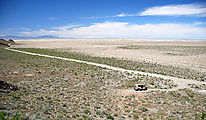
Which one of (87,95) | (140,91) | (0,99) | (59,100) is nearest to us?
(0,99)

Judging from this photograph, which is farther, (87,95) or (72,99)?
(87,95)

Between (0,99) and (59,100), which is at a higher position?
(0,99)

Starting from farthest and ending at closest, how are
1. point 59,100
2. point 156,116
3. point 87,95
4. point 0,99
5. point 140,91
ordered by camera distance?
point 140,91 < point 87,95 < point 59,100 < point 156,116 < point 0,99

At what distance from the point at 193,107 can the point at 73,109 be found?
34.0ft

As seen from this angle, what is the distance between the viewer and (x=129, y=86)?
19625 millimetres

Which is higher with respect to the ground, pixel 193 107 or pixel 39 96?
pixel 39 96

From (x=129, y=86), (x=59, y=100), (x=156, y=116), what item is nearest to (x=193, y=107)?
(x=156, y=116)

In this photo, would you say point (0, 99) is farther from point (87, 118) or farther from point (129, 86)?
point (129, 86)

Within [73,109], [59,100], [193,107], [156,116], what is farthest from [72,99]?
[193,107]

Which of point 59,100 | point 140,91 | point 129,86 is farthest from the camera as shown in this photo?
point 129,86

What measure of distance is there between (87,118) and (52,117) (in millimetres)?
2370

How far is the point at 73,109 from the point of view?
41.1 feet

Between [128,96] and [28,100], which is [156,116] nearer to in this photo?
[128,96]

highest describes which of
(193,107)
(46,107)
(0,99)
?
(0,99)
